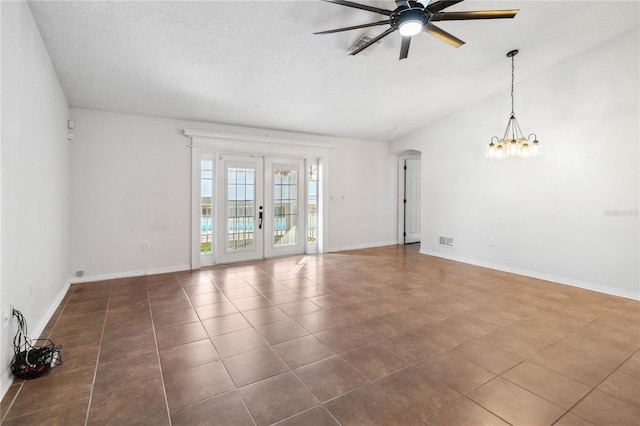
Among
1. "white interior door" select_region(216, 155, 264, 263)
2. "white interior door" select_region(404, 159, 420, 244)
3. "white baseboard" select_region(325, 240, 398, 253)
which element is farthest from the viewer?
"white interior door" select_region(404, 159, 420, 244)

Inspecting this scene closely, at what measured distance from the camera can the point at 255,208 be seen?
6.01 meters

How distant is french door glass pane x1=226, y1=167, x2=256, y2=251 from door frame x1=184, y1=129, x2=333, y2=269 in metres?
0.41

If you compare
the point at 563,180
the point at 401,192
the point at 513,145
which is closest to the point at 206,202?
the point at 401,192

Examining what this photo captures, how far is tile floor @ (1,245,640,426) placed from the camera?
183cm

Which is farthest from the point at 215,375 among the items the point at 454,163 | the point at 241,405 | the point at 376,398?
the point at 454,163

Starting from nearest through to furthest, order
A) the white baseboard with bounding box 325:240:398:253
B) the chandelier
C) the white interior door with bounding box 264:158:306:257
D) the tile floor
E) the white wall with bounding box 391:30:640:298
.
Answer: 1. the tile floor
2. the white wall with bounding box 391:30:640:298
3. the chandelier
4. the white interior door with bounding box 264:158:306:257
5. the white baseboard with bounding box 325:240:398:253

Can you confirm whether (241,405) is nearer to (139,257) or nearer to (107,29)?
(107,29)

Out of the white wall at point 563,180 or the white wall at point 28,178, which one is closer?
the white wall at point 28,178

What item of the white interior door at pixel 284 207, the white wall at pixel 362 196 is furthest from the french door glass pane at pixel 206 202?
the white wall at pixel 362 196

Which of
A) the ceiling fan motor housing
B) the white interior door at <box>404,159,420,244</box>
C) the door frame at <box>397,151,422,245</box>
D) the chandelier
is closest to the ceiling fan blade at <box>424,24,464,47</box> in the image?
the ceiling fan motor housing

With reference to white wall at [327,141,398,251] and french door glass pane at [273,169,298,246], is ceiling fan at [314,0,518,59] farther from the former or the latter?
white wall at [327,141,398,251]

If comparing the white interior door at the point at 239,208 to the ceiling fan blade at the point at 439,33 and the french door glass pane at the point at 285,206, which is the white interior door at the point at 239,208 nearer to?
the french door glass pane at the point at 285,206

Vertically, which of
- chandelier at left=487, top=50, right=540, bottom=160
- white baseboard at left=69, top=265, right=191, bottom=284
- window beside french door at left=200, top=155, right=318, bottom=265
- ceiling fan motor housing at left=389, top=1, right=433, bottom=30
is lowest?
white baseboard at left=69, top=265, right=191, bottom=284

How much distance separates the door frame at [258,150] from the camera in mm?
5270
